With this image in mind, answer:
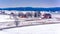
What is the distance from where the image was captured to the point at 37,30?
36.2 inches

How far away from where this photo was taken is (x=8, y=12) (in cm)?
94

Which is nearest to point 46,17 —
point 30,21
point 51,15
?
point 51,15

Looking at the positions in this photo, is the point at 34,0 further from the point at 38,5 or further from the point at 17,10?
the point at 17,10

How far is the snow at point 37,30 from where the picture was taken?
2.98ft

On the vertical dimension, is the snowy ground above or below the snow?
above

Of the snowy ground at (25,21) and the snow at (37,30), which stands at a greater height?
the snowy ground at (25,21)

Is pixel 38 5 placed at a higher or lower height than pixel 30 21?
higher

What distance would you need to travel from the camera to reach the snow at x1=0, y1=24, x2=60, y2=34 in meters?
0.91

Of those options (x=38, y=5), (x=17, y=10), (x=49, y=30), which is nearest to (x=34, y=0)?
(x=38, y=5)

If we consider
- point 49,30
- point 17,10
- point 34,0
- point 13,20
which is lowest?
point 49,30

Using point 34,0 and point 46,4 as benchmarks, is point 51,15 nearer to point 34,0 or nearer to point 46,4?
point 46,4

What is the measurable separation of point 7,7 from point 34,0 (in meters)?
0.29

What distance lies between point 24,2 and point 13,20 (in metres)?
0.22

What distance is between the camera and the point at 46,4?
958 millimetres
